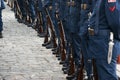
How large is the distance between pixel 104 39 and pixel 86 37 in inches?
35.3

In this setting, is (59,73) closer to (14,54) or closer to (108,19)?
(14,54)

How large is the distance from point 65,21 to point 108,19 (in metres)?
3.88

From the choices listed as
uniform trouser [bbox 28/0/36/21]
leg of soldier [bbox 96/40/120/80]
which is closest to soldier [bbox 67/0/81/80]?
leg of soldier [bbox 96/40/120/80]

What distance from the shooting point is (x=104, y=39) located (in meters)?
5.27

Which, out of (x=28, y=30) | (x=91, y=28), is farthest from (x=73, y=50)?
(x=28, y=30)

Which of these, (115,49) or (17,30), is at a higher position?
(115,49)

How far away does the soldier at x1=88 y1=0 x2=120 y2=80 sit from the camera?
5.15 metres

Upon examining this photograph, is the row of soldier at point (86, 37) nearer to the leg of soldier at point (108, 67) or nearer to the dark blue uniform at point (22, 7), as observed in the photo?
the leg of soldier at point (108, 67)

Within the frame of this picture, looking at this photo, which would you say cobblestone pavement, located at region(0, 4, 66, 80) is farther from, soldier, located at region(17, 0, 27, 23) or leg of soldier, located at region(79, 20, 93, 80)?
soldier, located at region(17, 0, 27, 23)

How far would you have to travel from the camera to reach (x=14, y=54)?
1062cm

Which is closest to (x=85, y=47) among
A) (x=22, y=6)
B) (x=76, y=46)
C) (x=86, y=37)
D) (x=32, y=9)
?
(x=86, y=37)

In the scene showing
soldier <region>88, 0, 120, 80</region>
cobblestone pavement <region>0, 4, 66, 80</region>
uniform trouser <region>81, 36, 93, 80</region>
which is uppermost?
soldier <region>88, 0, 120, 80</region>

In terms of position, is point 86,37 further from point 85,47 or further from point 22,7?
point 22,7

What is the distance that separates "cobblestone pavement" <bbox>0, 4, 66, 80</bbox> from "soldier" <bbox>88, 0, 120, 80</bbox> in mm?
2813
